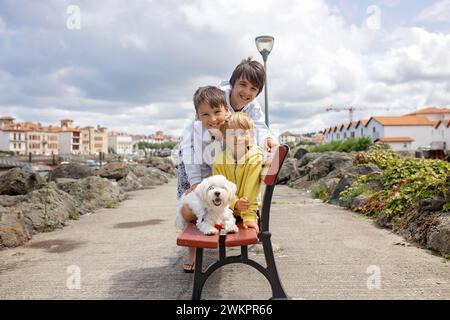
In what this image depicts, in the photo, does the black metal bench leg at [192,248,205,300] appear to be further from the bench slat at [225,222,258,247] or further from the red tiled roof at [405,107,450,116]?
the red tiled roof at [405,107,450,116]

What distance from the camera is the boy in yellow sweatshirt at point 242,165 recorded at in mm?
3287

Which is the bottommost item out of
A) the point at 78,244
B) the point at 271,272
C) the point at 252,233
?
the point at 78,244

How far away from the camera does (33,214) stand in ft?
21.1

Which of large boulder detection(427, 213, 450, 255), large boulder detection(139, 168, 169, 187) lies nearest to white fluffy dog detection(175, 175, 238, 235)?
large boulder detection(427, 213, 450, 255)

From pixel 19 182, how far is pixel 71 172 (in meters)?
5.89

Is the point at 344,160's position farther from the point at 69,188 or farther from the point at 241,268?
the point at 241,268

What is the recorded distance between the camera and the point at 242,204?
3232 millimetres

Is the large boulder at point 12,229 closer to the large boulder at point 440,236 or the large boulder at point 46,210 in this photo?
the large boulder at point 46,210

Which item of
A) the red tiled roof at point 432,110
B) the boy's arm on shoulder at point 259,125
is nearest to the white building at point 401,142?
the red tiled roof at point 432,110

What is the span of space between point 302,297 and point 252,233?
2.52ft

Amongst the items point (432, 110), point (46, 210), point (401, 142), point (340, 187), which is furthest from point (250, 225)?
point (432, 110)

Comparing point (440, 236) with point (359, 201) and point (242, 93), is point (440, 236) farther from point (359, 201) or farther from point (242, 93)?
point (359, 201)

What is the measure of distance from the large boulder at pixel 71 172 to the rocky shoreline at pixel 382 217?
743cm
